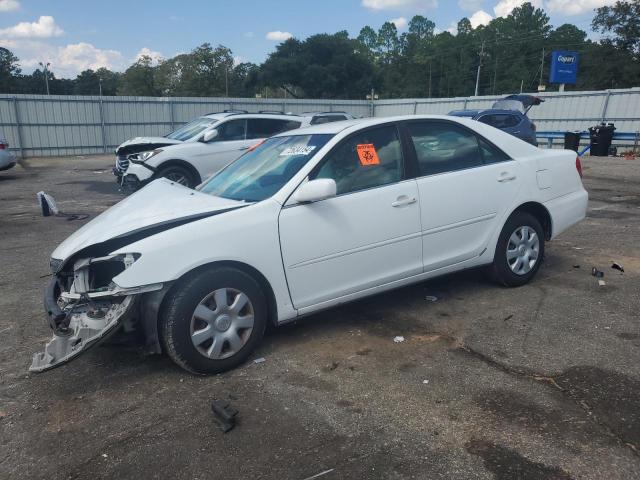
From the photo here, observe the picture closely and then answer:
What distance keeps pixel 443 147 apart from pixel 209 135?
6879 mm

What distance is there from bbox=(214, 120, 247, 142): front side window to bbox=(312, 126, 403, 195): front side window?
6929 millimetres

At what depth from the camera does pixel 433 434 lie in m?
2.74

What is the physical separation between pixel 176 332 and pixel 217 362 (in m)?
0.37

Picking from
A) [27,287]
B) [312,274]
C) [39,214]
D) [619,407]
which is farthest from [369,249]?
[39,214]

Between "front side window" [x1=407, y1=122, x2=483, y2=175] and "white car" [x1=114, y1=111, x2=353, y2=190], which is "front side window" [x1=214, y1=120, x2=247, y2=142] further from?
"front side window" [x1=407, y1=122, x2=483, y2=175]

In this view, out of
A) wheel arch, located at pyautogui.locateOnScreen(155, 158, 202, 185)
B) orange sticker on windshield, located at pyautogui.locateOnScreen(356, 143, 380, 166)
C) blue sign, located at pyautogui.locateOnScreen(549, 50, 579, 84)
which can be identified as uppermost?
blue sign, located at pyautogui.locateOnScreen(549, 50, 579, 84)

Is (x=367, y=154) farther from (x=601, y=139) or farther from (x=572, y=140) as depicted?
(x=601, y=139)

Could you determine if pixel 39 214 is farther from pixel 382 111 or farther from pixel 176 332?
pixel 382 111

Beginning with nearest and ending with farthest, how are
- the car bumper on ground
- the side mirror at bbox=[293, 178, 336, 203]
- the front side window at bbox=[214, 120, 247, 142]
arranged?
the side mirror at bbox=[293, 178, 336, 203] → the front side window at bbox=[214, 120, 247, 142] → the car bumper on ground

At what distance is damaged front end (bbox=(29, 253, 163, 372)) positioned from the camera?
122 inches

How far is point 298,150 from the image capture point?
13.4 feet

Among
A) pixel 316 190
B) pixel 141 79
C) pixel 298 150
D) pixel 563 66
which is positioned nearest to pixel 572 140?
pixel 563 66

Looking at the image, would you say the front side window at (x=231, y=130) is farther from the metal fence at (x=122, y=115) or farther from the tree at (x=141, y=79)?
the tree at (x=141, y=79)

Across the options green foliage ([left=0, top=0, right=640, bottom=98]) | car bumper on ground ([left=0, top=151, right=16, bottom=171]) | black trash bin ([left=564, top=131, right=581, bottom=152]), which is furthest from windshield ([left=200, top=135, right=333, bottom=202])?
green foliage ([left=0, top=0, right=640, bottom=98])
